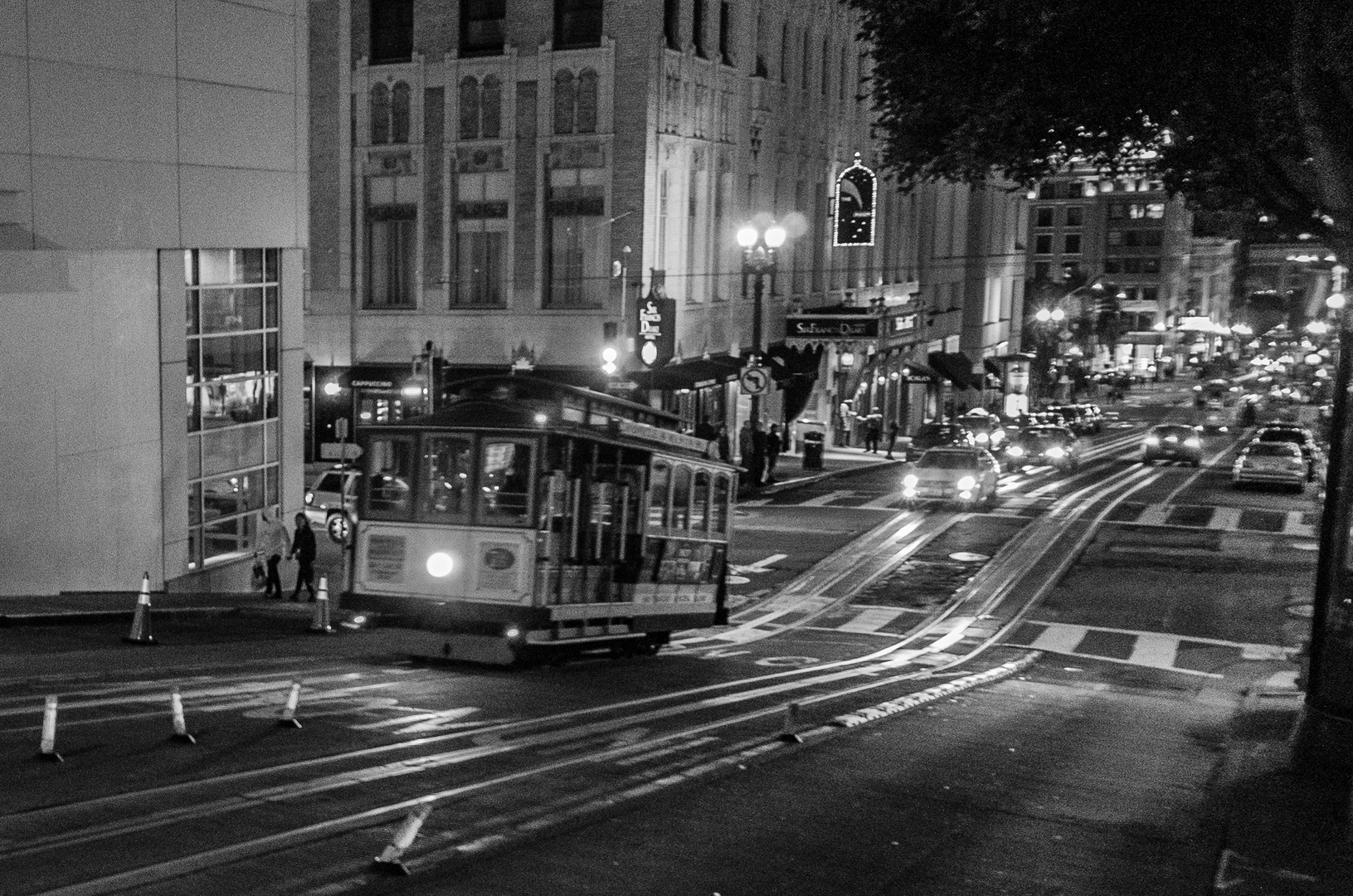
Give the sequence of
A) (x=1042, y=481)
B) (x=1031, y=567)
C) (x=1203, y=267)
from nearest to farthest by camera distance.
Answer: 1. (x=1031, y=567)
2. (x=1042, y=481)
3. (x=1203, y=267)

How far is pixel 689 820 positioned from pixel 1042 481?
41.0 metres

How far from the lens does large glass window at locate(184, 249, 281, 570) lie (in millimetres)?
26875

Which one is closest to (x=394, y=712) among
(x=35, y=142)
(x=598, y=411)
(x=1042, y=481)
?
(x=598, y=411)

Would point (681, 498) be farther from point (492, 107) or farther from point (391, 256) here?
point (391, 256)

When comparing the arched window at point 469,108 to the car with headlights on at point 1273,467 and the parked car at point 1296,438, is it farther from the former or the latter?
the parked car at point 1296,438

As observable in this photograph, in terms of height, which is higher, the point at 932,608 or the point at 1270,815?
the point at 1270,815

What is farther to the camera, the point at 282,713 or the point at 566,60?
the point at 566,60

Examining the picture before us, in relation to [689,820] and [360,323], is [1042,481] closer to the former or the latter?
[360,323]

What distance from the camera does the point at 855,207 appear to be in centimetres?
5538

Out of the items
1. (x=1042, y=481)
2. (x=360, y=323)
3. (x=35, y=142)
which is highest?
(x=35, y=142)

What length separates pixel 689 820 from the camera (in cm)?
1058

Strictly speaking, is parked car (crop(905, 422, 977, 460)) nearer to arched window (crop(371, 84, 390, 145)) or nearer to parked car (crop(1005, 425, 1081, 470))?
parked car (crop(1005, 425, 1081, 470))

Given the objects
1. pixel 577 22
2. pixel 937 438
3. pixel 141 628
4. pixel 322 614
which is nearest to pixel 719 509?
pixel 322 614

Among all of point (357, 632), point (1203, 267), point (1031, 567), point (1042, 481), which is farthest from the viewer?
point (1203, 267)
